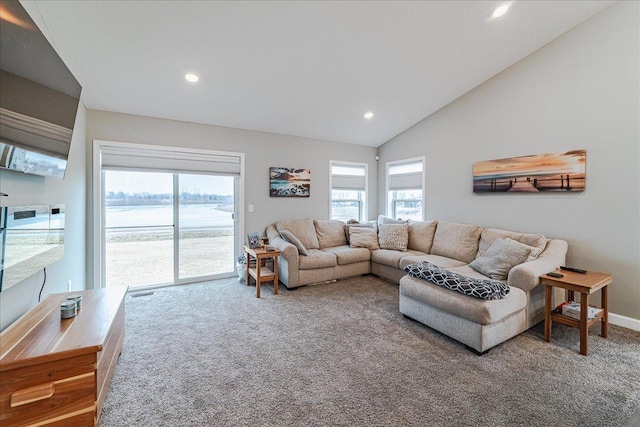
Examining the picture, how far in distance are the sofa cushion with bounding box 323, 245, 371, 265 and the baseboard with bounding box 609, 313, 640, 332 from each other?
285 centimetres

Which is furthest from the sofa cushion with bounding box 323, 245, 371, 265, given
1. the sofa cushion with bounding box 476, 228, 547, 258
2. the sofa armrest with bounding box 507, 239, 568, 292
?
the sofa armrest with bounding box 507, 239, 568, 292

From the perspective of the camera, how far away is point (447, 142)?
444 cm

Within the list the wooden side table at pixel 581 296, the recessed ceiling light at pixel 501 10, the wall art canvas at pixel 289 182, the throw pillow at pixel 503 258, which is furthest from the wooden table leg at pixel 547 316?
the wall art canvas at pixel 289 182

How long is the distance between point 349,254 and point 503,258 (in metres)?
2.05

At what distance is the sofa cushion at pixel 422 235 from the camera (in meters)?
4.37

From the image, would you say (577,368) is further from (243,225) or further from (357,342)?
(243,225)

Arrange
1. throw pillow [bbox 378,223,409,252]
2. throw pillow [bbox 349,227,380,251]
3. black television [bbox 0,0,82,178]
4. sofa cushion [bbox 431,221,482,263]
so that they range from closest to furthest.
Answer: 1. black television [bbox 0,0,82,178]
2. sofa cushion [bbox 431,221,482,263]
3. throw pillow [bbox 378,223,409,252]
4. throw pillow [bbox 349,227,380,251]


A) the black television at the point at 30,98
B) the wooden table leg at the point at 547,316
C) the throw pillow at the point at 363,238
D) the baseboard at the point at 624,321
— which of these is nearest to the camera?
the black television at the point at 30,98

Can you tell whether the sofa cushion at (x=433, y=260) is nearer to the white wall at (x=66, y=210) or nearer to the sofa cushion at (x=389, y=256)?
the sofa cushion at (x=389, y=256)

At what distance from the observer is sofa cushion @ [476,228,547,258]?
10.1 ft

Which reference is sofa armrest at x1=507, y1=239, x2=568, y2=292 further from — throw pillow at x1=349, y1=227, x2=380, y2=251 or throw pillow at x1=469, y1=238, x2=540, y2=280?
throw pillow at x1=349, y1=227, x2=380, y2=251

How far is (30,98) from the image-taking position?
1481 millimetres

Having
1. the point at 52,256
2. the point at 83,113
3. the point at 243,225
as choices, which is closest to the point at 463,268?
Result: the point at 243,225

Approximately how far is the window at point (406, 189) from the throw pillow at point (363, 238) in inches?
37.2
